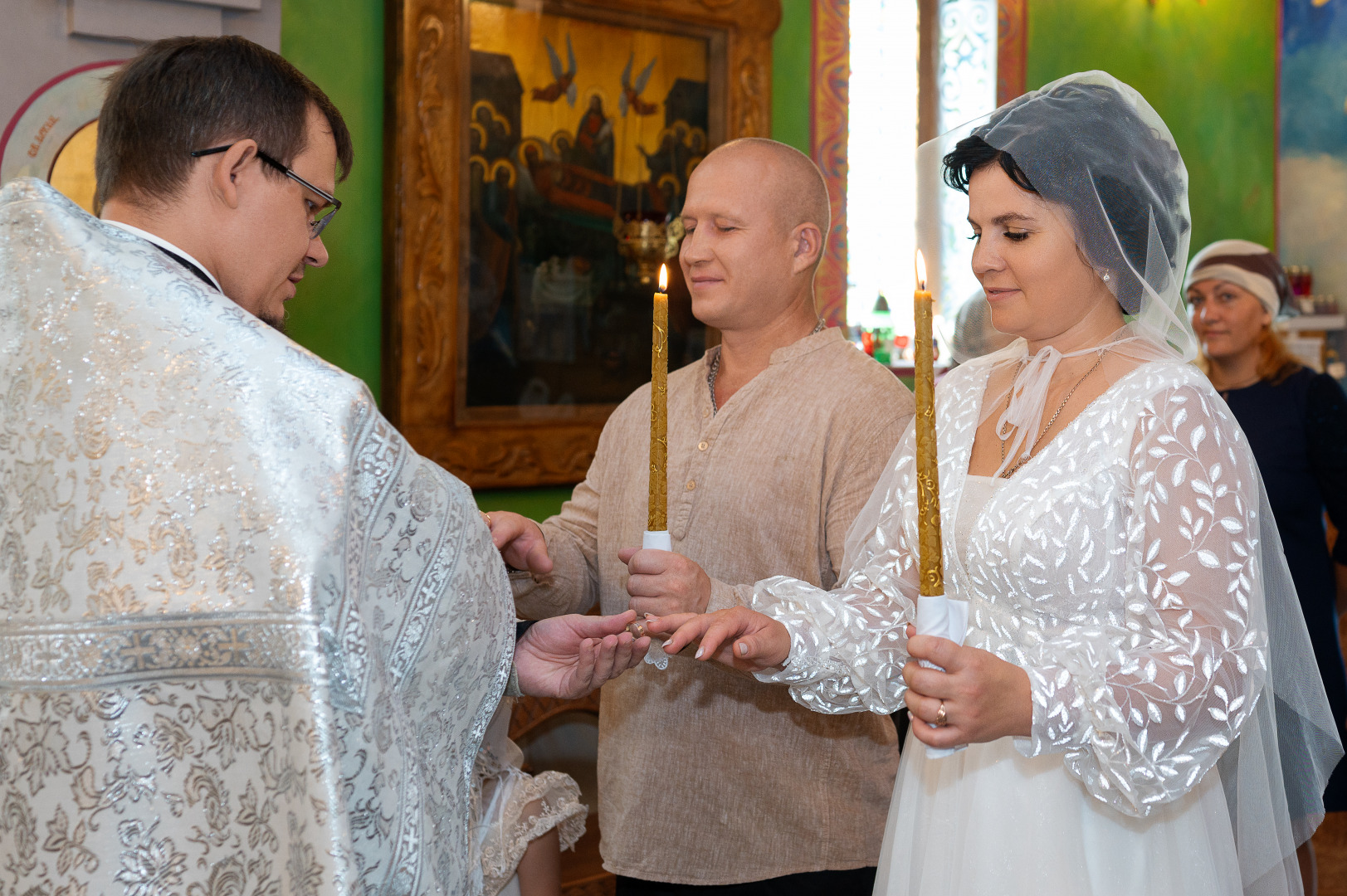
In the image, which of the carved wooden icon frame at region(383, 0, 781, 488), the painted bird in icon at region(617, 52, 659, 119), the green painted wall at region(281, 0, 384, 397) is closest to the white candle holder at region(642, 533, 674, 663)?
the carved wooden icon frame at region(383, 0, 781, 488)

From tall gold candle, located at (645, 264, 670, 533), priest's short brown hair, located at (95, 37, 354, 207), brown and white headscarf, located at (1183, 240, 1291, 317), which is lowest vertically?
tall gold candle, located at (645, 264, 670, 533)

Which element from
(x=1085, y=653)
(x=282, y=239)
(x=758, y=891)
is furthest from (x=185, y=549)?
(x=758, y=891)

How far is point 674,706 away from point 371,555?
1.14 meters

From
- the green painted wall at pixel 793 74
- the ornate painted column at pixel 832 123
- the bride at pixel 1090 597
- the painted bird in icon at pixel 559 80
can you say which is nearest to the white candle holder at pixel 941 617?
the bride at pixel 1090 597

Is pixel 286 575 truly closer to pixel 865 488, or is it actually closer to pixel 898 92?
pixel 865 488

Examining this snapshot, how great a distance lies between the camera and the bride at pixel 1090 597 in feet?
4.89

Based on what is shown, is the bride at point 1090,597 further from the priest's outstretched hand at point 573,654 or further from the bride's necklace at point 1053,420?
the priest's outstretched hand at point 573,654

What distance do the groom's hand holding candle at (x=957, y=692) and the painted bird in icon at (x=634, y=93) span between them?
3.55m

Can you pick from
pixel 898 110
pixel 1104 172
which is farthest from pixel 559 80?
pixel 1104 172

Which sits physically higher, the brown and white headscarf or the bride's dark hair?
the brown and white headscarf

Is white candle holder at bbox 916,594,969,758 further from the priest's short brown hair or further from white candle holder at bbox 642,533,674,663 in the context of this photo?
the priest's short brown hair

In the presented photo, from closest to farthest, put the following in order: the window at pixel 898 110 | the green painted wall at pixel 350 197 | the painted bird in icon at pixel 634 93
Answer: the green painted wall at pixel 350 197
the painted bird in icon at pixel 634 93
the window at pixel 898 110

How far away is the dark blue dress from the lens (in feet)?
11.7

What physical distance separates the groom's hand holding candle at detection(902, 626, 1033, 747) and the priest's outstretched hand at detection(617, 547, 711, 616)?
463 millimetres
